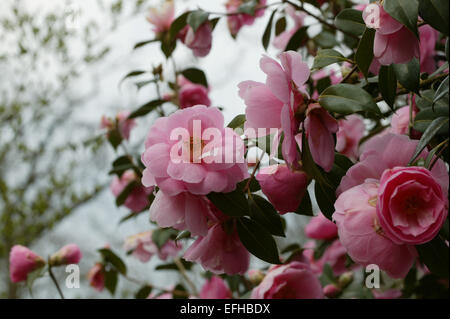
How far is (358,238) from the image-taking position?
346 mm

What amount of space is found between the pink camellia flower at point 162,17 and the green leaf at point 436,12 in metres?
0.60

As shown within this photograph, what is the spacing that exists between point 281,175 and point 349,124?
1.33ft

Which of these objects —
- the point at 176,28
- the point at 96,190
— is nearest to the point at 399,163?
the point at 176,28

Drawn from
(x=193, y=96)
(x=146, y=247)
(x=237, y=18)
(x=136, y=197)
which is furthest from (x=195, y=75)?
(x=146, y=247)

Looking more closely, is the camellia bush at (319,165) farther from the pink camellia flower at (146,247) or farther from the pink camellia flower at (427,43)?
the pink camellia flower at (146,247)

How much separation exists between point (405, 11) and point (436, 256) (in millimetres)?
211

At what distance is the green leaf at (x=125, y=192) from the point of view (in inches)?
34.9

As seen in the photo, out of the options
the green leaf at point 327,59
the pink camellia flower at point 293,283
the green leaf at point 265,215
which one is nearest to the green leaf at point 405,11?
the green leaf at point 327,59

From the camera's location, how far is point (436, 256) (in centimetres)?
38

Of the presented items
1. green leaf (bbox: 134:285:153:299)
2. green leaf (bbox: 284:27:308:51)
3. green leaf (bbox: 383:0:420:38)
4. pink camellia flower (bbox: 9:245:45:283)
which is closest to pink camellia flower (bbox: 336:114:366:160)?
green leaf (bbox: 284:27:308:51)

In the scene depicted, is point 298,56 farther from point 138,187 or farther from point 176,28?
point 138,187

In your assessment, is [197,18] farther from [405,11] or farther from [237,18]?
[405,11]

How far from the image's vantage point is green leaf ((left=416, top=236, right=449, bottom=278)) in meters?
0.38
